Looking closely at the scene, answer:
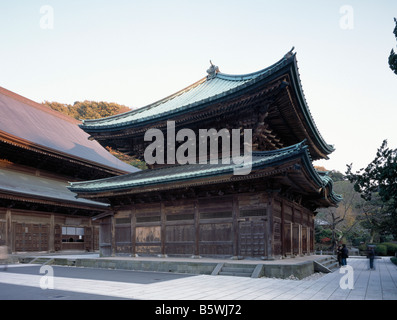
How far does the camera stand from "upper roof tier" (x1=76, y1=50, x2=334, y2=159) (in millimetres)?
14617

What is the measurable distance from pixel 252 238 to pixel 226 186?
8.69 feet

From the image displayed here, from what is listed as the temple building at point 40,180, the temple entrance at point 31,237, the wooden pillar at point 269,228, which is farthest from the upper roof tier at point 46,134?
the wooden pillar at point 269,228

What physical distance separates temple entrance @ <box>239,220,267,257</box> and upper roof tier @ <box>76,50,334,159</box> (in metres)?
4.46

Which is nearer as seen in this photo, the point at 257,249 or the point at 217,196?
the point at 257,249

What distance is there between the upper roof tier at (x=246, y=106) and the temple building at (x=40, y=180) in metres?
5.51

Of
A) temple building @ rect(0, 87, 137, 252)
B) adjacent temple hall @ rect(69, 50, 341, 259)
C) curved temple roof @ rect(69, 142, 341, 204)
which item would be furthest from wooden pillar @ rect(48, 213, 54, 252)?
curved temple roof @ rect(69, 142, 341, 204)

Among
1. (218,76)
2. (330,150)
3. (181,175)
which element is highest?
(218,76)

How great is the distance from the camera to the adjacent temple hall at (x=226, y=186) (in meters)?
15.0

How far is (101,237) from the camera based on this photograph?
2152 cm

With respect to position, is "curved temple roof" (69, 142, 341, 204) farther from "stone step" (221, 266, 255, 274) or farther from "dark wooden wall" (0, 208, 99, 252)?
"dark wooden wall" (0, 208, 99, 252)
